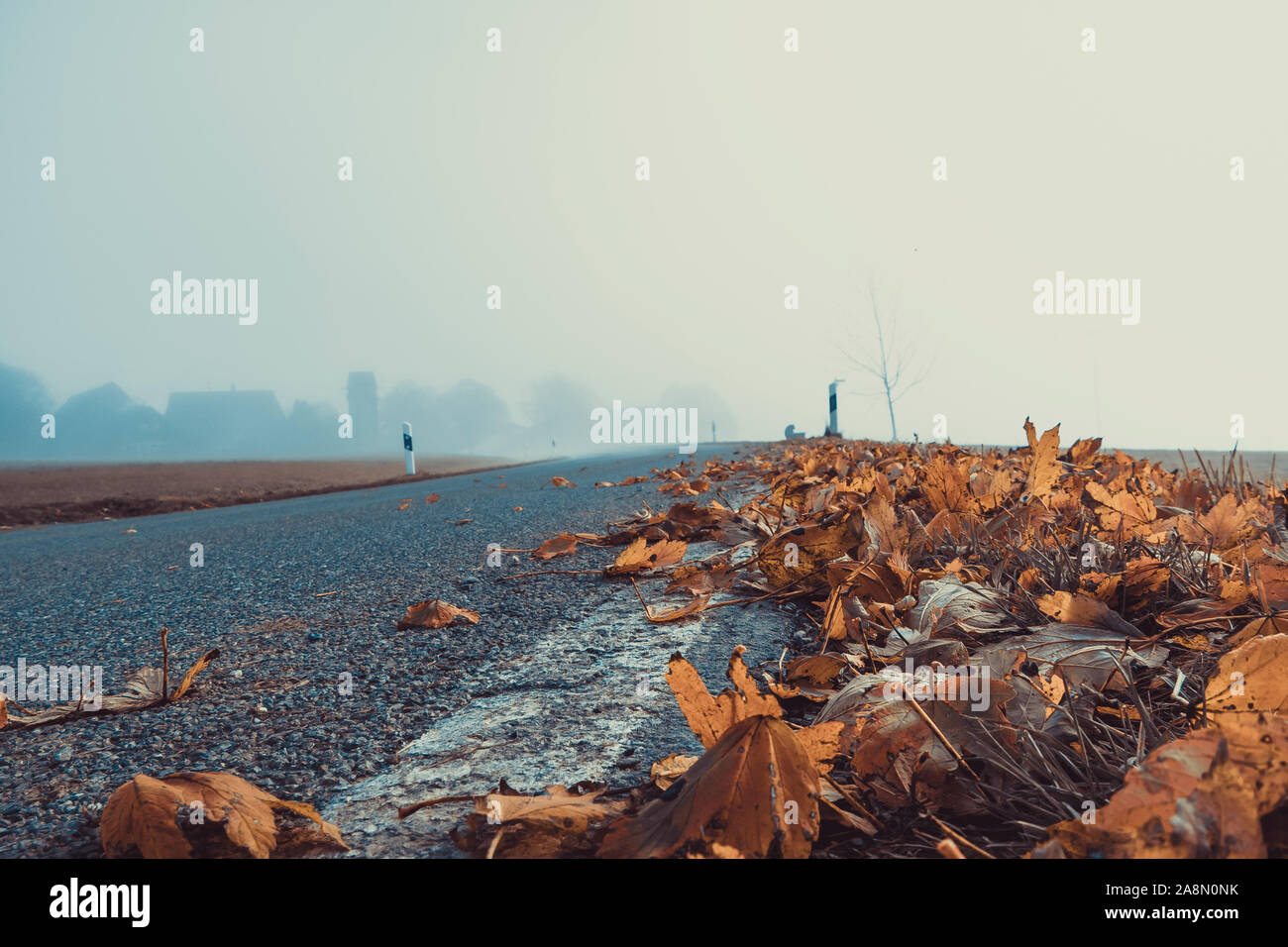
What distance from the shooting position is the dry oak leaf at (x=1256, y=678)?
66 centimetres

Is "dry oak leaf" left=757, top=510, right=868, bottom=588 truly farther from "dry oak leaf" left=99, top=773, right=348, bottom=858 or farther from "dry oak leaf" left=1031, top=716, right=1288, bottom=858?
"dry oak leaf" left=99, top=773, right=348, bottom=858

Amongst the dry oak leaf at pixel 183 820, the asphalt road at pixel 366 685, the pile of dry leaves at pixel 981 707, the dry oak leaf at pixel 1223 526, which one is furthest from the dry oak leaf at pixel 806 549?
the dry oak leaf at pixel 183 820

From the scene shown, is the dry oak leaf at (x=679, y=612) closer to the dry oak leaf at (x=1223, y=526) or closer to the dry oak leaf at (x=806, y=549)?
the dry oak leaf at (x=806, y=549)

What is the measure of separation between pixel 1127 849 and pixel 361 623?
1357 millimetres

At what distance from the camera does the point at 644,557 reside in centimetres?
173

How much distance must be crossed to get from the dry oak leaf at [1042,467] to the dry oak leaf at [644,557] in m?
0.85

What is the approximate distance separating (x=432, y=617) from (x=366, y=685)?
0.31 meters

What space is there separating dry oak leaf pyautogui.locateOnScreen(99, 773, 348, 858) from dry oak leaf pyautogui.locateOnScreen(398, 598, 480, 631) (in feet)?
2.30

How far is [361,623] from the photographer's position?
146 centimetres

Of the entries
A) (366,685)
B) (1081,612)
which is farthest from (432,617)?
(1081,612)

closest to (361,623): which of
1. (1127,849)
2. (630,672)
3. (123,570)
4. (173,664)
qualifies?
(173,664)

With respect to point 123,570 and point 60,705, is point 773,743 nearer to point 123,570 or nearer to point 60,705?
point 60,705

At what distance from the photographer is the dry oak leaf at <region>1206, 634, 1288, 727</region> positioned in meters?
0.66

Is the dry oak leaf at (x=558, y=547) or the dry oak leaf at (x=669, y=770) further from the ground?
the dry oak leaf at (x=558, y=547)
